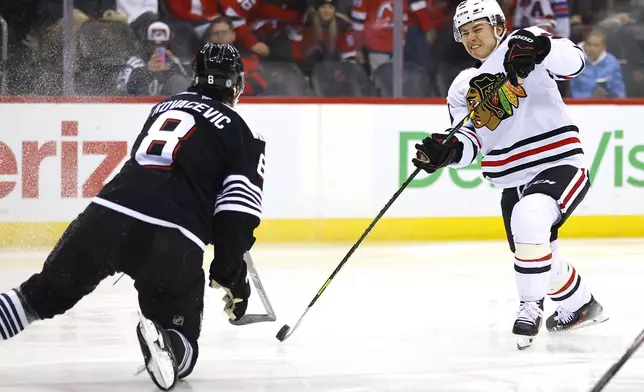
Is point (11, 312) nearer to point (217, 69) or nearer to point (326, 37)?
point (217, 69)

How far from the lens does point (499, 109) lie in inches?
166

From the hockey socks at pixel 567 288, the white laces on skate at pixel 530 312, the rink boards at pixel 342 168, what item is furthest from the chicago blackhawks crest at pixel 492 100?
the rink boards at pixel 342 168

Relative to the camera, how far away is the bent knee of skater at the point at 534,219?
395 cm

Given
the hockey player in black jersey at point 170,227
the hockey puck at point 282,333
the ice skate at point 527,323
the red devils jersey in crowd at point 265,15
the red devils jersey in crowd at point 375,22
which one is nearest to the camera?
the hockey player in black jersey at point 170,227

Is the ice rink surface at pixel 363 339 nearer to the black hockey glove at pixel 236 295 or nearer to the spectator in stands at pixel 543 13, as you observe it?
the black hockey glove at pixel 236 295

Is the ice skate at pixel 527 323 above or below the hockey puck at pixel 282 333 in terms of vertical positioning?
above

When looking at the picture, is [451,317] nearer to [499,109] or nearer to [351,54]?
[499,109]

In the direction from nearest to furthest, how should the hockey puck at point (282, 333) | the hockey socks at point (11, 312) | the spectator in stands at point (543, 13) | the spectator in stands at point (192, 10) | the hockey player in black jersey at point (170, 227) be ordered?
the hockey player in black jersey at point (170, 227) → the hockey socks at point (11, 312) → the hockey puck at point (282, 333) → the spectator in stands at point (192, 10) → the spectator in stands at point (543, 13)

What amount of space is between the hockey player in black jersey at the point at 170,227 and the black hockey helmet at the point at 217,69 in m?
0.08

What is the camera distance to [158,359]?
314 centimetres

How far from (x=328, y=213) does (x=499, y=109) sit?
295 centimetres

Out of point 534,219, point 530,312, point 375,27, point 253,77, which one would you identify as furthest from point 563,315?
point 375,27

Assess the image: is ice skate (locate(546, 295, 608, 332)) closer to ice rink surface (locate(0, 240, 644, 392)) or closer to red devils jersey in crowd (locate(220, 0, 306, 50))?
ice rink surface (locate(0, 240, 644, 392))

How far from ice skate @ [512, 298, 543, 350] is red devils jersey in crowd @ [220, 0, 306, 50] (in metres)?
3.57
